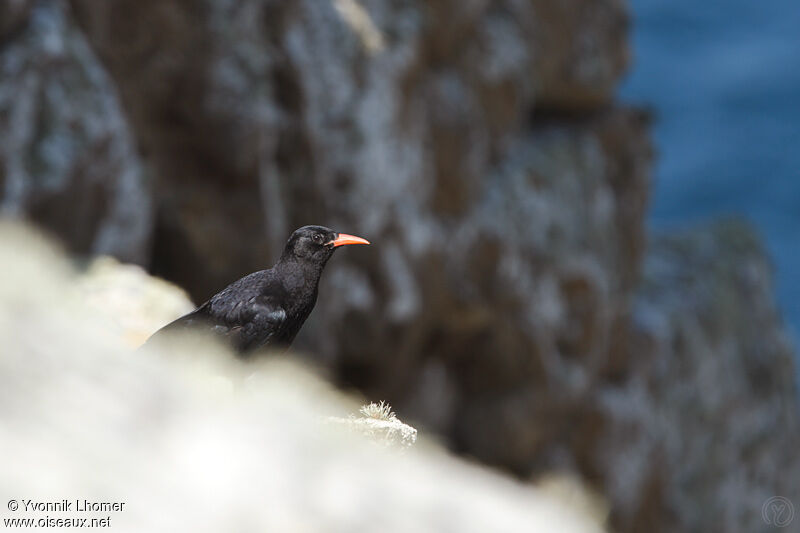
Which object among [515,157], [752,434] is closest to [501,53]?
[515,157]

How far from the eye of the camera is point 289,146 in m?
25.6

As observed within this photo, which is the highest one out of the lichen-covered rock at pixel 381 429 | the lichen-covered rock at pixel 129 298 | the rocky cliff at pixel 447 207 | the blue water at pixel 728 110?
the blue water at pixel 728 110

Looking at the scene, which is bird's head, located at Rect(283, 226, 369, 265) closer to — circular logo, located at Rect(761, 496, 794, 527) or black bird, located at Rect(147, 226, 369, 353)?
black bird, located at Rect(147, 226, 369, 353)

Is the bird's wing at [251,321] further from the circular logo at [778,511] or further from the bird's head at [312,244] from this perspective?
the circular logo at [778,511]

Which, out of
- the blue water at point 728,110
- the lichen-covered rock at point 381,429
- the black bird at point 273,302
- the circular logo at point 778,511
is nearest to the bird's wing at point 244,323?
the black bird at point 273,302

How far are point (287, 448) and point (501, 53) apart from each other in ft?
89.2

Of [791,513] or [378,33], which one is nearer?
[378,33]

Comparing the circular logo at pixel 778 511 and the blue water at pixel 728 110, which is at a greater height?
the blue water at pixel 728 110

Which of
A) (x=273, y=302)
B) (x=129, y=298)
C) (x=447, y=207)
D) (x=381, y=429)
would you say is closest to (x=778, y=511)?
(x=447, y=207)

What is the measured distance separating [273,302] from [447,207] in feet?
65.5

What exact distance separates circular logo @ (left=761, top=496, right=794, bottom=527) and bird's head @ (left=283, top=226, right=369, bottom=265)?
120 ft

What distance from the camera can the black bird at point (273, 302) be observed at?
34.4 ft

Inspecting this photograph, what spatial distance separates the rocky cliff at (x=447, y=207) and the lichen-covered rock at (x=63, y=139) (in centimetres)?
4

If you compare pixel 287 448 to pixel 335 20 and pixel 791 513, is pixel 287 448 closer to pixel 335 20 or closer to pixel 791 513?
pixel 335 20
